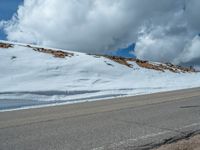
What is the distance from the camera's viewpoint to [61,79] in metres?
25.0

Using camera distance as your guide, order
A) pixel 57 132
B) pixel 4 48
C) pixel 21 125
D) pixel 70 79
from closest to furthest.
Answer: pixel 57 132, pixel 21 125, pixel 70 79, pixel 4 48

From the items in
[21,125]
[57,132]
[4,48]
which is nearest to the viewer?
[57,132]

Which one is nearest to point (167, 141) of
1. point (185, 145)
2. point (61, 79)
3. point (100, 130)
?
point (185, 145)

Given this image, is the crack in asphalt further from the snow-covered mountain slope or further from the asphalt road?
the snow-covered mountain slope

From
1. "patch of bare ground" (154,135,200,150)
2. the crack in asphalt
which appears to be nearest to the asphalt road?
the crack in asphalt

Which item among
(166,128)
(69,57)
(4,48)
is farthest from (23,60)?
(166,128)

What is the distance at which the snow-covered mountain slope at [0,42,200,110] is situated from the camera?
747 inches

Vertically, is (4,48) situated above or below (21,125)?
above

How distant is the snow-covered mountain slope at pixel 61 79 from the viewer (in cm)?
1897

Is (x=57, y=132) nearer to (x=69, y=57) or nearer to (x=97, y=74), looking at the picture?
(x=97, y=74)

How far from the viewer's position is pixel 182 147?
6.21 metres

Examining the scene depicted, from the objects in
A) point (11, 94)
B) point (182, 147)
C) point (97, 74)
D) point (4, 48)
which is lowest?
point (182, 147)

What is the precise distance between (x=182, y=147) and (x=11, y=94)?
13914 millimetres

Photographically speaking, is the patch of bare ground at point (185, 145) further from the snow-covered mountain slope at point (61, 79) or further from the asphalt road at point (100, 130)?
the snow-covered mountain slope at point (61, 79)
